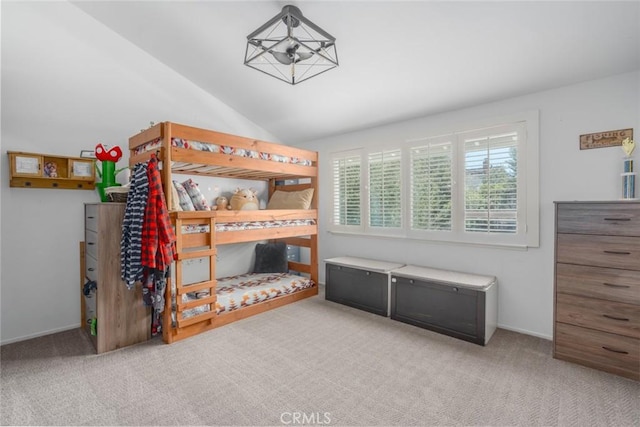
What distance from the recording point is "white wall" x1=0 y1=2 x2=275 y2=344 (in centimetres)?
267

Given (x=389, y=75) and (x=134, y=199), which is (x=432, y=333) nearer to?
(x=389, y=75)

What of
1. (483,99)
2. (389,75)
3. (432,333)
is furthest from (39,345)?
(483,99)

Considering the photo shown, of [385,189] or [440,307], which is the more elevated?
[385,189]

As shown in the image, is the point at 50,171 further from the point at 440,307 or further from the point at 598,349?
the point at 598,349

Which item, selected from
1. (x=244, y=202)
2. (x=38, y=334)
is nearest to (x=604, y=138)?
(x=244, y=202)

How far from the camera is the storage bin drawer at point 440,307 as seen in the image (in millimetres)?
2656

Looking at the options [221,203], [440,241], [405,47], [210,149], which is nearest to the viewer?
[405,47]

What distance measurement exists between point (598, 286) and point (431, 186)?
5.58ft

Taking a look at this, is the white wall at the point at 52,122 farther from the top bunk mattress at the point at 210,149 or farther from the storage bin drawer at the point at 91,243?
the top bunk mattress at the point at 210,149

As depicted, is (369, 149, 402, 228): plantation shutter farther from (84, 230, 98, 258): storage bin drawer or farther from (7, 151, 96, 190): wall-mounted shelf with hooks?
(7, 151, 96, 190): wall-mounted shelf with hooks

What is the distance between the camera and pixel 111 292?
A: 8.36 feet

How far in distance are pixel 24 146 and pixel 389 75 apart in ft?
11.5
